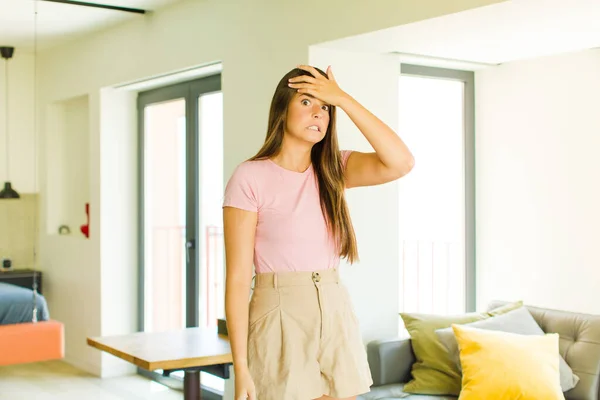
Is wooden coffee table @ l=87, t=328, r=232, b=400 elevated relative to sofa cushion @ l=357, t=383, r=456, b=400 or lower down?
elevated

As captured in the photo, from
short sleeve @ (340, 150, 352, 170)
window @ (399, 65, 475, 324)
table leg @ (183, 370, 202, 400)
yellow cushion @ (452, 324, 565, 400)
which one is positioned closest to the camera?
short sleeve @ (340, 150, 352, 170)

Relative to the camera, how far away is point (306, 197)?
2.01 meters

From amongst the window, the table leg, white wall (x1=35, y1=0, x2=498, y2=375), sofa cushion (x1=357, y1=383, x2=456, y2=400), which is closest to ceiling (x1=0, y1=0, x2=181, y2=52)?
white wall (x1=35, y1=0, x2=498, y2=375)

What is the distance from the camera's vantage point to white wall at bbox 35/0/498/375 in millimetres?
3816

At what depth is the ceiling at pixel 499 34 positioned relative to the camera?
10.2 ft

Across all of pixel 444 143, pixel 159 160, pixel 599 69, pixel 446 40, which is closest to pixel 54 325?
pixel 159 160

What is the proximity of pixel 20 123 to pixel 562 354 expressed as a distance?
4.66 meters

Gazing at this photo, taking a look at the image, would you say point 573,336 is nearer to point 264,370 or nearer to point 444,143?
point 444,143

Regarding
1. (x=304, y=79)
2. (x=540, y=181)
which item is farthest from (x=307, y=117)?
(x=540, y=181)

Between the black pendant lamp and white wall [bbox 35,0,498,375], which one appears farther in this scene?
the black pendant lamp

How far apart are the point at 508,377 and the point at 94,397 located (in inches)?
118

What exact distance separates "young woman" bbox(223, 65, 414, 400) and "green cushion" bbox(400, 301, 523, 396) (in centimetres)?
170

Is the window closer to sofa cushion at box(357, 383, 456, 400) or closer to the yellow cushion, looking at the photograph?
sofa cushion at box(357, 383, 456, 400)

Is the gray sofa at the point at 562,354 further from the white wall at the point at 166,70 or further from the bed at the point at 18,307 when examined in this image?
the bed at the point at 18,307
